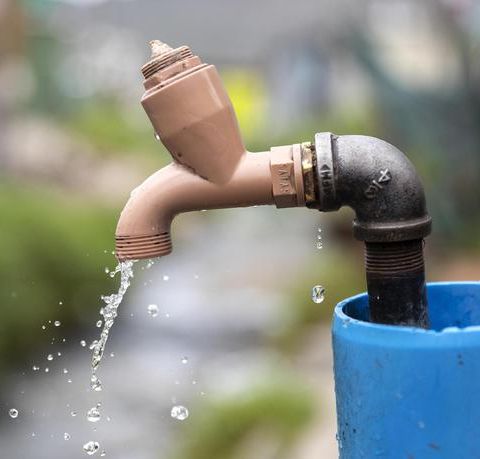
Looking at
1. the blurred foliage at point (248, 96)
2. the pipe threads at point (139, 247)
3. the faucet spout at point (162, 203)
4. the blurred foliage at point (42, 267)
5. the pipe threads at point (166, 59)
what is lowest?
the blurred foliage at point (42, 267)

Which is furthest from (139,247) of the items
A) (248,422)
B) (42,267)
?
(42,267)

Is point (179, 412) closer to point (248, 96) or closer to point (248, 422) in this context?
point (248, 422)

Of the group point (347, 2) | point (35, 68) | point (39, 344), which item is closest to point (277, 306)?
point (39, 344)

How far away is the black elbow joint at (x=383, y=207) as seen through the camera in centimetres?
103

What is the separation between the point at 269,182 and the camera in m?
1.05

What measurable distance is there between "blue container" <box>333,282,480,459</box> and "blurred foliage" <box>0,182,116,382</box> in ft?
13.4

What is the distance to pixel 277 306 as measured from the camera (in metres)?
6.00

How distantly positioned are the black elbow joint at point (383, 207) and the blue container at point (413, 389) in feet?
0.30

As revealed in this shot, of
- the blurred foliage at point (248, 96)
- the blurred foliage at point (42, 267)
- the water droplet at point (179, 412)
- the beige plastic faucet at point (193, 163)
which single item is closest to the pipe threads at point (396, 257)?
the beige plastic faucet at point (193, 163)

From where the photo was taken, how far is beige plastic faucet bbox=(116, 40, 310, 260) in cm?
104

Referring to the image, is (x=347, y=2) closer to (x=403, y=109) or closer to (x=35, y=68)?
(x=403, y=109)

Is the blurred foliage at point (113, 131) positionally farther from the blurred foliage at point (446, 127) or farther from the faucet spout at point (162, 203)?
the faucet spout at point (162, 203)

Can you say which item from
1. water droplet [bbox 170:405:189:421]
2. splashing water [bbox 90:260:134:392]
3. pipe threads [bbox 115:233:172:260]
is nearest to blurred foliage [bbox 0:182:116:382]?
water droplet [bbox 170:405:189:421]

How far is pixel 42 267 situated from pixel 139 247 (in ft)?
Answer: 14.2
